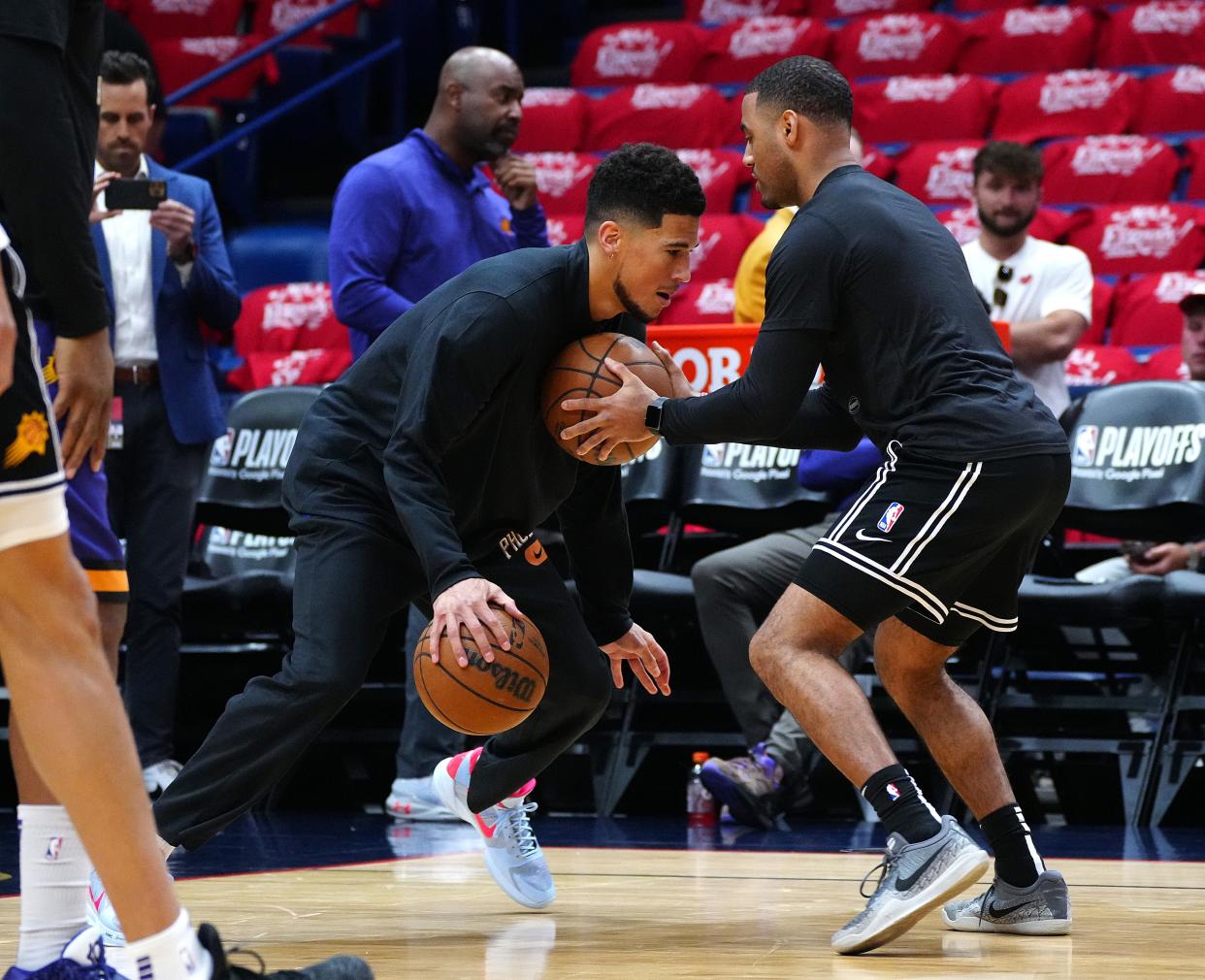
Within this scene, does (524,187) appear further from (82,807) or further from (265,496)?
(82,807)

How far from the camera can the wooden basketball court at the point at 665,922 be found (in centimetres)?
327

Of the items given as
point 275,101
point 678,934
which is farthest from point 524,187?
point 275,101

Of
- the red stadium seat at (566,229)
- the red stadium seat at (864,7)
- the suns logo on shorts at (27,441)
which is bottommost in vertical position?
the red stadium seat at (566,229)

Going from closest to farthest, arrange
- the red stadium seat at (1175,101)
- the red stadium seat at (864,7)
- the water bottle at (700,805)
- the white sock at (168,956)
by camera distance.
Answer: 1. the white sock at (168,956)
2. the water bottle at (700,805)
3. the red stadium seat at (1175,101)
4. the red stadium seat at (864,7)

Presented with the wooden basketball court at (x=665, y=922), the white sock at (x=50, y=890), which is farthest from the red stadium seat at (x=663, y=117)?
the white sock at (x=50, y=890)

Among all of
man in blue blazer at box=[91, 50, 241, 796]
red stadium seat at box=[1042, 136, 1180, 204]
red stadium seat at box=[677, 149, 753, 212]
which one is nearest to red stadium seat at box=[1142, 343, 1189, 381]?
red stadium seat at box=[1042, 136, 1180, 204]

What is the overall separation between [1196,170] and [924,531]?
6425 mm

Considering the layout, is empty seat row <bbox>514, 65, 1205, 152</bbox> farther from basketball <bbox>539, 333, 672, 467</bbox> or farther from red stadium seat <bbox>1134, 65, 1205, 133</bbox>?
basketball <bbox>539, 333, 672, 467</bbox>

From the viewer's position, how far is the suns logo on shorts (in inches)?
93.3

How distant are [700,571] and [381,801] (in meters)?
1.68

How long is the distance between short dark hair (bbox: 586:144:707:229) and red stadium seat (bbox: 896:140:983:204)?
5.86 m

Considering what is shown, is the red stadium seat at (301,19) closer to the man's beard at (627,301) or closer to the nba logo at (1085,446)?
the nba logo at (1085,446)

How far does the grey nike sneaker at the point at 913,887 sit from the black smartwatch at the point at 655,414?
99 centimetres

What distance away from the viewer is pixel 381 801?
22.4 feet
